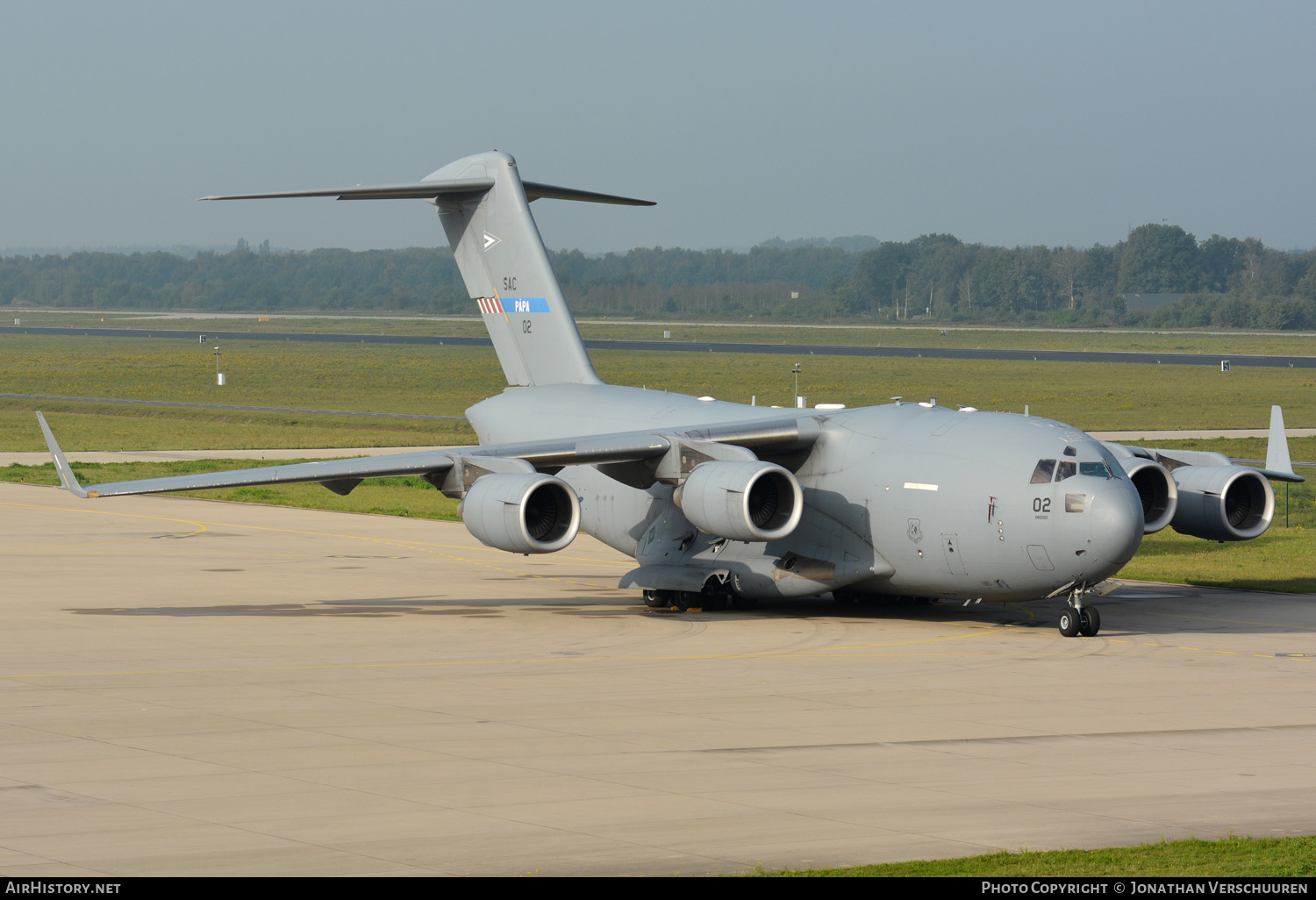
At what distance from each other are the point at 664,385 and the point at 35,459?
4160 centimetres

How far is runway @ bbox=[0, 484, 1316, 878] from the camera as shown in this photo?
41.0ft

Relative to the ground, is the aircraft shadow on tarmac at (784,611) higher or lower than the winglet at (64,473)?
lower

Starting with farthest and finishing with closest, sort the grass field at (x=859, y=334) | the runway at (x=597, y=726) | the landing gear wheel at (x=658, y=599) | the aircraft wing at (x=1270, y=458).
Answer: the grass field at (x=859, y=334) → the aircraft wing at (x=1270, y=458) → the landing gear wheel at (x=658, y=599) → the runway at (x=597, y=726)

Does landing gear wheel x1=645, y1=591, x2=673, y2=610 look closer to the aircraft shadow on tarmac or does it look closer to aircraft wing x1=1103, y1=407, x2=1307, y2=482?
the aircraft shadow on tarmac

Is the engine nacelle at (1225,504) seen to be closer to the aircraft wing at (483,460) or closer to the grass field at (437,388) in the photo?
the aircraft wing at (483,460)

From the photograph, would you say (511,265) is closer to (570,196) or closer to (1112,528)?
(570,196)

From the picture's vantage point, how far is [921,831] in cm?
1277

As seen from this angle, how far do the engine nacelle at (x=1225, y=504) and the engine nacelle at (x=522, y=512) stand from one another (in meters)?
9.97

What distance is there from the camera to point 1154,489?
83.3 ft

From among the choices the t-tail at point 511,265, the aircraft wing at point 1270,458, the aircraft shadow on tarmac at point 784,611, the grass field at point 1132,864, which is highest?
the t-tail at point 511,265

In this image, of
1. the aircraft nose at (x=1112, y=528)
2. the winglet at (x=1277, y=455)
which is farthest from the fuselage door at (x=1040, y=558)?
the winglet at (x=1277, y=455)

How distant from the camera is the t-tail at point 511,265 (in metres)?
29.9

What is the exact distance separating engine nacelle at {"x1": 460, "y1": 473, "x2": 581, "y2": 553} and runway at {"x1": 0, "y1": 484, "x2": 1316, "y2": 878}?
5.03ft

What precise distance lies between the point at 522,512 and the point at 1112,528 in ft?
26.5
